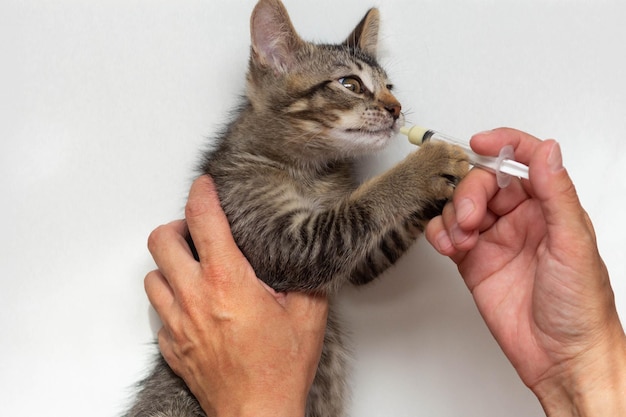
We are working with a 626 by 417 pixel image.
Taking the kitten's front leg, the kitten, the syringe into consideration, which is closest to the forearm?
the kitten

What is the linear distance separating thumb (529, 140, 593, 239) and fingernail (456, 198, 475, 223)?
135mm

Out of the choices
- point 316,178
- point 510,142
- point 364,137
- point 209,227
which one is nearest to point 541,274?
point 510,142

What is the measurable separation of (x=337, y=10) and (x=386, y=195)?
0.72 m

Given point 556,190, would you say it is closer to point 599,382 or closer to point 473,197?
point 473,197

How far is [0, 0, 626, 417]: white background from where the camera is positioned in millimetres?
1768

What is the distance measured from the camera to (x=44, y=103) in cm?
183

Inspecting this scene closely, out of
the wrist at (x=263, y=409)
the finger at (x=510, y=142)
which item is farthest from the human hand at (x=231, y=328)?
the finger at (x=510, y=142)

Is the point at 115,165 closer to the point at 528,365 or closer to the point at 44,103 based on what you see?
the point at 44,103

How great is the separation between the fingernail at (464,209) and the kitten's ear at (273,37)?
0.68 metres

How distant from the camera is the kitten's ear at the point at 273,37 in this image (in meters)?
1.50

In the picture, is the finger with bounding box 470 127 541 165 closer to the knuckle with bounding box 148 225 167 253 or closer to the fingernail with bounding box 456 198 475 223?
the fingernail with bounding box 456 198 475 223

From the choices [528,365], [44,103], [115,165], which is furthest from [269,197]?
[44,103]

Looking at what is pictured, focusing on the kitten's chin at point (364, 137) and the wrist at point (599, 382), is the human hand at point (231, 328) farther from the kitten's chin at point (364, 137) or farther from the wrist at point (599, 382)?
the wrist at point (599, 382)

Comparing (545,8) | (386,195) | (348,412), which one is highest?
(545,8)
